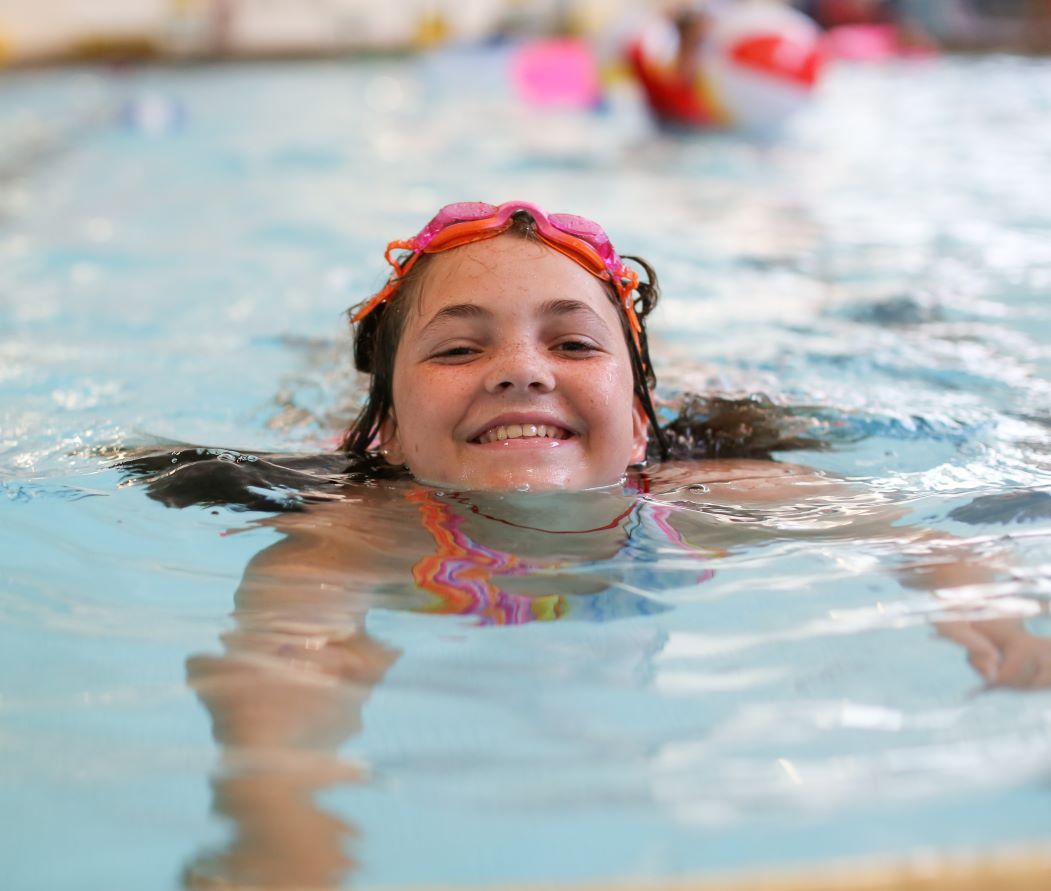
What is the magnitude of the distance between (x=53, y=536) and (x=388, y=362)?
0.72 metres

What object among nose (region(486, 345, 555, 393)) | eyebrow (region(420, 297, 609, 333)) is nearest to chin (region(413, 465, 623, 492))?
nose (region(486, 345, 555, 393))

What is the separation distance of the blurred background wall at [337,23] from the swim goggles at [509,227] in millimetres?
12279

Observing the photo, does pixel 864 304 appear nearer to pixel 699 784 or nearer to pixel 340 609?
pixel 340 609

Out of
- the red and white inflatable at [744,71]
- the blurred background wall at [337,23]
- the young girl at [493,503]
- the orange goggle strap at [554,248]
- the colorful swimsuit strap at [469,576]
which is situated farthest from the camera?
the blurred background wall at [337,23]

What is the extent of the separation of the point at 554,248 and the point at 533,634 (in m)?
0.90

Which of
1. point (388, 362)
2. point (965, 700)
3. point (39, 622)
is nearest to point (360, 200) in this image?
point (388, 362)

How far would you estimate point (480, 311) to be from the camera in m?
2.23

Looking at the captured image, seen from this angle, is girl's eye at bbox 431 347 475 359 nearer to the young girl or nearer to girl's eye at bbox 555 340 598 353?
the young girl

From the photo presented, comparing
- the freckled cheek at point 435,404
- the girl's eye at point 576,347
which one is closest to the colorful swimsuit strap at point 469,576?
the freckled cheek at point 435,404

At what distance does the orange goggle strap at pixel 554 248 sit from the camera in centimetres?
241

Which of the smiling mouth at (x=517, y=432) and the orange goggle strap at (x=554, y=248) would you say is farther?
the orange goggle strap at (x=554, y=248)

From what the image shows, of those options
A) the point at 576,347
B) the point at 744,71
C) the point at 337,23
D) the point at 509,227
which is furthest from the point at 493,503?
the point at 337,23

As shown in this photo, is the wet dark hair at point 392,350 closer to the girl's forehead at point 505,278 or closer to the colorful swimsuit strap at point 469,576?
the girl's forehead at point 505,278

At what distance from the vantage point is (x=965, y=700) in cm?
154
